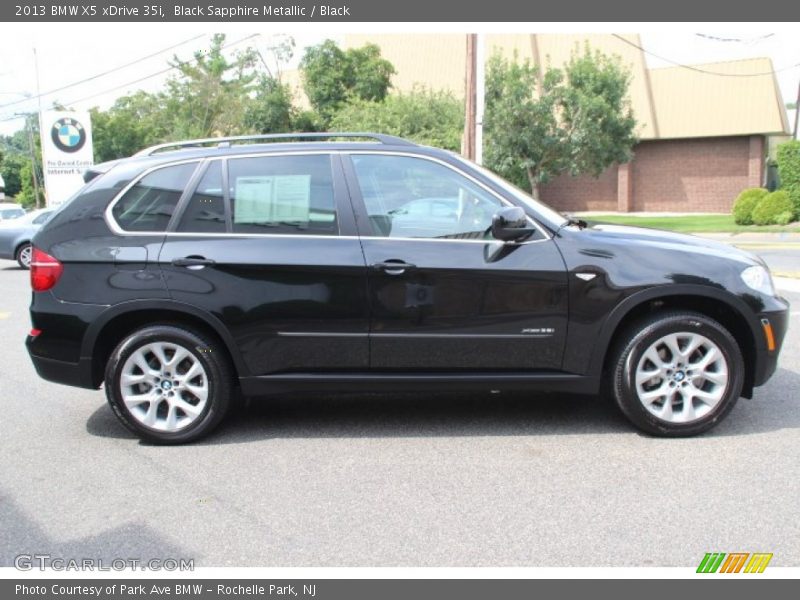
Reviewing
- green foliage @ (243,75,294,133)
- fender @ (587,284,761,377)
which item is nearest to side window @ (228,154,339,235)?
fender @ (587,284,761,377)

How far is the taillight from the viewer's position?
15.6 ft

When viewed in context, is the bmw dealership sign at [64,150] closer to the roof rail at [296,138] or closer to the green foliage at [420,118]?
the green foliage at [420,118]

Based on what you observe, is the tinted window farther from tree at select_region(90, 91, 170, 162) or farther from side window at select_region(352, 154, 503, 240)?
tree at select_region(90, 91, 170, 162)

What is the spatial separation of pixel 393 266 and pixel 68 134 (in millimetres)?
27483

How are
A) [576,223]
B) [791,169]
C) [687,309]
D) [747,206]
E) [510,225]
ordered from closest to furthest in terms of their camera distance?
1. [510,225]
2. [687,309]
3. [576,223]
4. [791,169]
5. [747,206]

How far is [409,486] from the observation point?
160 inches

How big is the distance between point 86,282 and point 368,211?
5.97 feet

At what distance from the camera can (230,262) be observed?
4637 millimetres

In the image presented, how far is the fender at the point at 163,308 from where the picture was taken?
15.3 ft

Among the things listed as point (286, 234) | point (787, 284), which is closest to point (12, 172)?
point (787, 284)

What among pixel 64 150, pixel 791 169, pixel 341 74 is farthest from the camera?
pixel 341 74

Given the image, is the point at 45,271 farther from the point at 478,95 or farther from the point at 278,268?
the point at 478,95

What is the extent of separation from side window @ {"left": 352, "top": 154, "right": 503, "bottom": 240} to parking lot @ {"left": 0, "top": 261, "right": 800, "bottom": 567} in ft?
4.38
